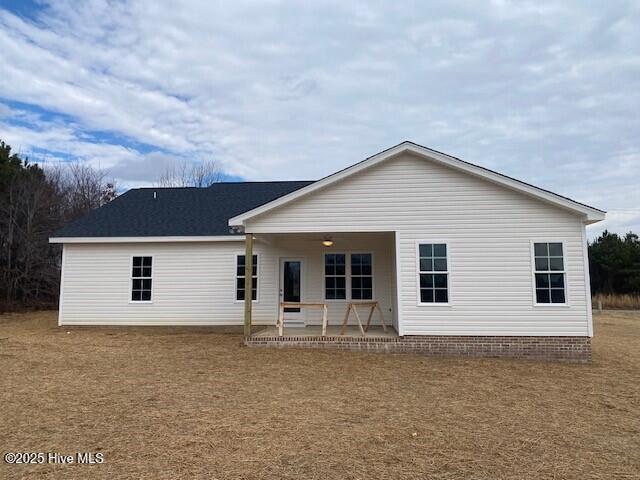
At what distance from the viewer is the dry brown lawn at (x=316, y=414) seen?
4129mm

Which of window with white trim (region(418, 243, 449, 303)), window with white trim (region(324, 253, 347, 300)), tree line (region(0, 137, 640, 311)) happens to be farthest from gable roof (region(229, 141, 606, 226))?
tree line (region(0, 137, 640, 311))

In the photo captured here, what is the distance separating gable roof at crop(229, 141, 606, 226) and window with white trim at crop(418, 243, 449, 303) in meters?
1.90

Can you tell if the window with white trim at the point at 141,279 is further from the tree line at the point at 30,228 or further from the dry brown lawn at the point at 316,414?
the tree line at the point at 30,228

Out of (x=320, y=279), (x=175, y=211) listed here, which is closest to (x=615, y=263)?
(x=320, y=279)

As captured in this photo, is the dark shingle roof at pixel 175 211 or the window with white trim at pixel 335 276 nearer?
the window with white trim at pixel 335 276

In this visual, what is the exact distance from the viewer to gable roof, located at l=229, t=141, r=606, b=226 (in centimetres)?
962

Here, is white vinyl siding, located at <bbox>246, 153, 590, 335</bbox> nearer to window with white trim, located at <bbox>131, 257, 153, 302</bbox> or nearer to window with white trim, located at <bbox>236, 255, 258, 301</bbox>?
window with white trim, located at <bbox>236, 255, 258, 301</bbox>

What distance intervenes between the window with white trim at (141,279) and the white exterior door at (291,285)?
4.38 metres

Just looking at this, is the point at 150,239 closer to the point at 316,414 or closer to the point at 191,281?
the point at 191,281

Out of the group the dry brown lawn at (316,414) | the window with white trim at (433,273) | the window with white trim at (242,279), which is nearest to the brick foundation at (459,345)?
the dry brown lawn at (316,414)

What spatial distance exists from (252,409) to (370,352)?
15.8 ft

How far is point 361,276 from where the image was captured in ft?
44.1

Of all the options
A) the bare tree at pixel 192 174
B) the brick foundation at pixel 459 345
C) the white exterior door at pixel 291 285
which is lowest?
the brick foundation at pixel 459 345

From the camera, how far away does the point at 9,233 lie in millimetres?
22031
